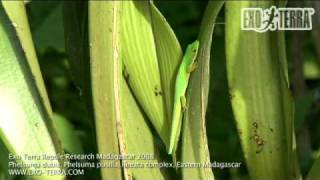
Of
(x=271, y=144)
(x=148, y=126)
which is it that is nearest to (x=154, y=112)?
(x=148, y=126)

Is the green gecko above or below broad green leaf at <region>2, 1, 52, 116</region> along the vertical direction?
below

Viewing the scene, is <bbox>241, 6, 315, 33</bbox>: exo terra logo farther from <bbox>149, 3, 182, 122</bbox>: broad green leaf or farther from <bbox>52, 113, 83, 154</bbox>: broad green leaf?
<bbox>52, 113, 83, 154</bbox>: broad green leaf

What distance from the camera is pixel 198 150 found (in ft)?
1.98

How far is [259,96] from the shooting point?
0.63 meters

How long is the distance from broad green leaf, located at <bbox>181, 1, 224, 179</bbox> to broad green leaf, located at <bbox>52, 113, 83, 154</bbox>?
0.15m

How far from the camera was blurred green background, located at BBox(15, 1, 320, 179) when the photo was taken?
762 millimetres

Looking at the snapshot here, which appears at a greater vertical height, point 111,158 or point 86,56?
point 86,56

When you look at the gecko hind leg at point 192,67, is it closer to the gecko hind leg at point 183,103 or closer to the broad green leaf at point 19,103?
the gecko hind leg at point 183,103

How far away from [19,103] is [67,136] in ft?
0.47

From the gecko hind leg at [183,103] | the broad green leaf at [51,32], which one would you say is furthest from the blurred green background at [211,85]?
the gecko hind leg at [183,103]

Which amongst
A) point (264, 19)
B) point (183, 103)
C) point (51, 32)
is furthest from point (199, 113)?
point (51, 32)

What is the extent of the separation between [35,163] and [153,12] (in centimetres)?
18

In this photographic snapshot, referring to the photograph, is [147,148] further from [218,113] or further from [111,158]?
[218,113]

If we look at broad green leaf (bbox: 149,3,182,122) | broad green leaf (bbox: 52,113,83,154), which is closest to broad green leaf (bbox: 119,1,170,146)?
broad green leaf (bbox: 149,3,182,122)
